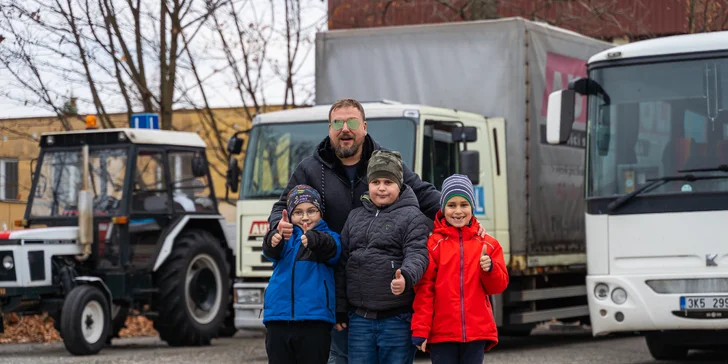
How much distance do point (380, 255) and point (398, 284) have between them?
0.72 ft

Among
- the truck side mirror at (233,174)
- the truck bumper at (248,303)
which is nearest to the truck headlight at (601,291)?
the truck bumper at (248,303)

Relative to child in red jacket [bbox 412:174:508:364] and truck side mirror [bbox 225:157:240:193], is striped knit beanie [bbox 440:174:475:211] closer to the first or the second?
child in red jacket [bbox 412:174:508:364]

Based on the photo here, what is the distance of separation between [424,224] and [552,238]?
8.54 m

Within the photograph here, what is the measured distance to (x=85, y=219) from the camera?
14898 millimetres

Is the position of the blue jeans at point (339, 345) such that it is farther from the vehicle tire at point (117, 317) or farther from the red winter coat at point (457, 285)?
the vehicle tire at point (117, 317)

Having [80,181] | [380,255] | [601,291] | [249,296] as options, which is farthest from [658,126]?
[80,181]

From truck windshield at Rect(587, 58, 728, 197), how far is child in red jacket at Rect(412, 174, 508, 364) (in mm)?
5395

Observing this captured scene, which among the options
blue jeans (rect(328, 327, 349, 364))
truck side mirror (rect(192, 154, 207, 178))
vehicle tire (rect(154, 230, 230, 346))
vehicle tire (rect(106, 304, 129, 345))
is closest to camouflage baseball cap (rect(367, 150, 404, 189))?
blue jeans (rect(328, 327, 349, 364))

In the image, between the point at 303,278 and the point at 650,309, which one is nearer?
the point at 303,278

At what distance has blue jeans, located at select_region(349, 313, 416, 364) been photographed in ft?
20.7

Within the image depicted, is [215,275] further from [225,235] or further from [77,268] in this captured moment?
[77,268]

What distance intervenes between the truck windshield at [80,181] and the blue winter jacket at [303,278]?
30.7 feet

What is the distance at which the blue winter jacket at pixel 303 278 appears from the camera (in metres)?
6.29

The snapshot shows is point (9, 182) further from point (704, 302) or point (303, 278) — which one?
point (303, 278)
